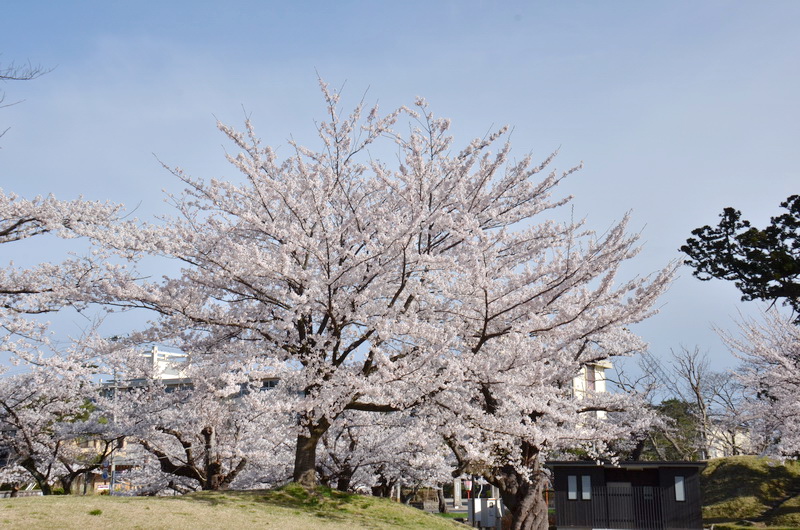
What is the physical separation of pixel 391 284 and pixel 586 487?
51.5 feet

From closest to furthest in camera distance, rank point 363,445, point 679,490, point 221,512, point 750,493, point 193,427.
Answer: point 221,512, point 193,427, point 363,445, point 679,490, point 750,493

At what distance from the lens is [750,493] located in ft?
92.8

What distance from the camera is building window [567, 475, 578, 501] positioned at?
921 inches

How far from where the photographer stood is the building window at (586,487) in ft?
76.8

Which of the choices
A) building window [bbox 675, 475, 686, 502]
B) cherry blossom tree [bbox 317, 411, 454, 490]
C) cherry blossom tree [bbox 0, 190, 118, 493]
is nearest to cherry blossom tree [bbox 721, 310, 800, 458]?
building window [bbox 675, 475, 686, 502]

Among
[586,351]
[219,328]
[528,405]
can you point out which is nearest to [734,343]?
[586,351]

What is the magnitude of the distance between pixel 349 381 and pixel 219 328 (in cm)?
363

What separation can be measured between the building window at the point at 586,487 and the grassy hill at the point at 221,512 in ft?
41.4

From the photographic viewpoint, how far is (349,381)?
9867 millimetres

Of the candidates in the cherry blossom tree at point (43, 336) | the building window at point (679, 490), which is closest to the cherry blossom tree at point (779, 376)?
the building window at point (679, 490)

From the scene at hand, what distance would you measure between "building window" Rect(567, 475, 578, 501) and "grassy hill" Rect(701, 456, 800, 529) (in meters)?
6.58

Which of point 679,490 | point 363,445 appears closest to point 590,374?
point 679,490

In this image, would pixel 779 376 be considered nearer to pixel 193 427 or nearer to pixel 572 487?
pixel 572 487

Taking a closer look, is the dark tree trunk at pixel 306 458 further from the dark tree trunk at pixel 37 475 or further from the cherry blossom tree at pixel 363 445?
the dark tree trunk at pixel 37 475
